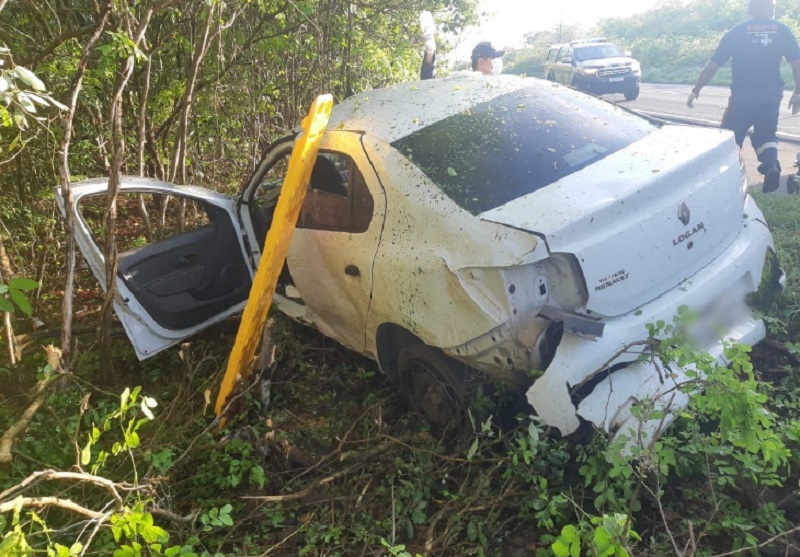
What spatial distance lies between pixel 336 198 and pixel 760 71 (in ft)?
16.2

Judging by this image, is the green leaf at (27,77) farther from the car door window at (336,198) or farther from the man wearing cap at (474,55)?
the man wearing cap at (474,55)

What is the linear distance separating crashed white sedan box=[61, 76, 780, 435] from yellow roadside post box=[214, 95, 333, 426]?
174mm

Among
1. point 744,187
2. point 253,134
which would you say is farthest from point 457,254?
point 253,134

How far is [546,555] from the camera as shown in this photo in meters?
2.41

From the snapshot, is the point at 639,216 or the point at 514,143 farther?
the point at 514,143

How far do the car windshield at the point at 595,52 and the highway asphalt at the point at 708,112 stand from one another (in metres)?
1.08

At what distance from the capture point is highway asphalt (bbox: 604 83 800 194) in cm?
802

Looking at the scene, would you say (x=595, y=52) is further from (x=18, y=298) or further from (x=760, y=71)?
(x=18, y=298)

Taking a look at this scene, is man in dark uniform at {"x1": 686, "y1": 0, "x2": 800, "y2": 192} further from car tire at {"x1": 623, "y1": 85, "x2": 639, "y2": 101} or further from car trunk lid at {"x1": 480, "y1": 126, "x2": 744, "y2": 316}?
car tire at {"x1": 623, "y1": 85, "x2": 639, "y2": 101}

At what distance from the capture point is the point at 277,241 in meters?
3.38

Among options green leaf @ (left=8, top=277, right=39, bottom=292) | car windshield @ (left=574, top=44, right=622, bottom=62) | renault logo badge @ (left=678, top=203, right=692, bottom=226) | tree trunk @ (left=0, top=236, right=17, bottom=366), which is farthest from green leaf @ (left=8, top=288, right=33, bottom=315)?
car windshield @ (left=574, top=44, right=622, bottom=62)

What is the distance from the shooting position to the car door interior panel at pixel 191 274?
415cm

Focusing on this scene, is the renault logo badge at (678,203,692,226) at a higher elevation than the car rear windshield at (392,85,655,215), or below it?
below

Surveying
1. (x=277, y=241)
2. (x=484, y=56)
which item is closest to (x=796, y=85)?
(x=484, y=56)
